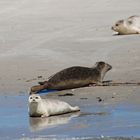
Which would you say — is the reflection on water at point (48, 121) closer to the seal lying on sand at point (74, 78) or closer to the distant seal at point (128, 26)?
the seal lying on sand at point (74, 78)

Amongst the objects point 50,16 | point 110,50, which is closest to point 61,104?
point 110,50

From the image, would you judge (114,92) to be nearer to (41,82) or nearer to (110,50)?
(41,82)

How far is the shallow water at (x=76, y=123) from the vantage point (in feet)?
22.1

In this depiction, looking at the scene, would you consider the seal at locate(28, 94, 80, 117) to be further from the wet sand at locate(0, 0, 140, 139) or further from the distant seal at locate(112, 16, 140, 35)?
the distant seal at locate(112, 16, 140, 35)

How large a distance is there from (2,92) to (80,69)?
3.27ft

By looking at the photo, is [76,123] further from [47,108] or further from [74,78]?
[74,78]

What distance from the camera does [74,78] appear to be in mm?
9656

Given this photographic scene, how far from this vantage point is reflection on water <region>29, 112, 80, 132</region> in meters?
7.34

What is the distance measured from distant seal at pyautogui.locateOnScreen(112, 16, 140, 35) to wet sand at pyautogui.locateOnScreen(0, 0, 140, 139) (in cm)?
19

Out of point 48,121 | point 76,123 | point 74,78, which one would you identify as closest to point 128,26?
point 74,78

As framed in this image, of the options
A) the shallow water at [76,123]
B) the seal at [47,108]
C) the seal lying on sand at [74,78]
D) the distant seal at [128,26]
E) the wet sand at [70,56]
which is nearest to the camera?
the shallow water at [76,123]

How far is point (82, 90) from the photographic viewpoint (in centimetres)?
938

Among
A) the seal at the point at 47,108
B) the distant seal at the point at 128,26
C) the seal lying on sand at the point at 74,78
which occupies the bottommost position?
the seal at the point at 47,108

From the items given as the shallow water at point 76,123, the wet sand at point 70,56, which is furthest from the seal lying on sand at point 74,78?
the shallow water at point 76,123
